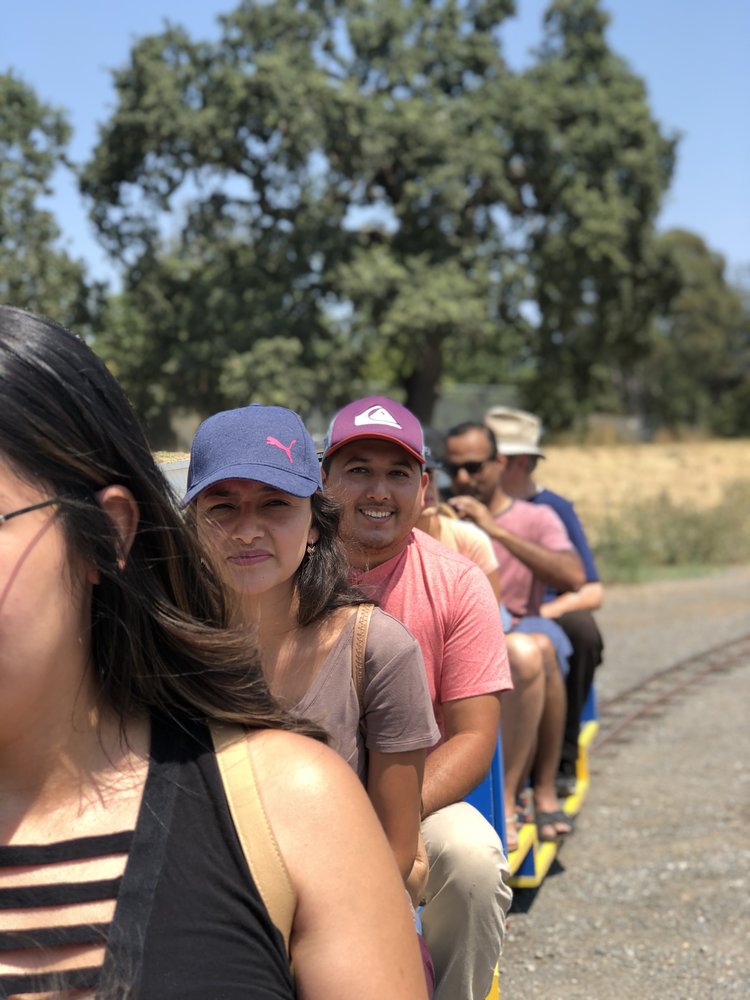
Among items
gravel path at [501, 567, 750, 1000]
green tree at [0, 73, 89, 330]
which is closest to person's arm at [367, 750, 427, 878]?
gravel path at [501, 567, 750, 1000]

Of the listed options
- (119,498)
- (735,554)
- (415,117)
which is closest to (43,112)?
(415,117)

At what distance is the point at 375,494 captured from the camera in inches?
136

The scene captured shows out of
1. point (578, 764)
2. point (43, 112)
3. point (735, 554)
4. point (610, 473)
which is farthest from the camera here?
point (610, 473)

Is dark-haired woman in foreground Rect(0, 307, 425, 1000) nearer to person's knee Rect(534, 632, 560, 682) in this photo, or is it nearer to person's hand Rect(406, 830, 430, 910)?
person's hand Rect(406, 830, 430, 910)

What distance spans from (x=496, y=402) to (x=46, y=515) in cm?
5403

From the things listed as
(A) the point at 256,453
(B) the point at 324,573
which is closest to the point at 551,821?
(B) the point at 324,573

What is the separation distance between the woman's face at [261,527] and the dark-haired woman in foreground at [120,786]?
3.42 ft

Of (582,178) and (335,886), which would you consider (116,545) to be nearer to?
(335,886)

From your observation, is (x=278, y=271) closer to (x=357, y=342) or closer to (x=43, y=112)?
(x=357, y=342)

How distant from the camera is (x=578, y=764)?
20.0 ft

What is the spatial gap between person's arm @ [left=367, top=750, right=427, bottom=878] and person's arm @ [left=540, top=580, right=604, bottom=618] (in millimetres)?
3705

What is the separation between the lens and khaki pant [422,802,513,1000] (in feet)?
10.1

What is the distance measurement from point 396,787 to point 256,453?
738 mm

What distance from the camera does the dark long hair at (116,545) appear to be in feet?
4.55
